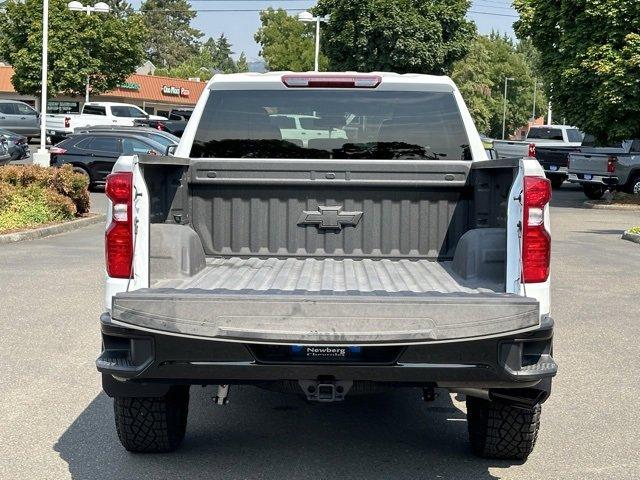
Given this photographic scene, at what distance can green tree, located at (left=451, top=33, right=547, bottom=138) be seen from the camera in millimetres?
103000

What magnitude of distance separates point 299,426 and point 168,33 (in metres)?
152

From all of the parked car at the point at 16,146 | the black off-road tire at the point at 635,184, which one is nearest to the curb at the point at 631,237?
the black off-road tire at the point at 635,184

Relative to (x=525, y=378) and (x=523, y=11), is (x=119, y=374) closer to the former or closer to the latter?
(x=525, y=378)

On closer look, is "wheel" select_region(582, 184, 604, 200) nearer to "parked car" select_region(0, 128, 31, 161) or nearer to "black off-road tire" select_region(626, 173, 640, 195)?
"black off-road tire" select_region(626, 173, 640, 195)

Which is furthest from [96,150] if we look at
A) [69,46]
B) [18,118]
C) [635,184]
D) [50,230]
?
[69,46]

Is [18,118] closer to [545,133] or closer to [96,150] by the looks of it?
[96,150]

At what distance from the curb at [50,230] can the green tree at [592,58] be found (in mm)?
13210

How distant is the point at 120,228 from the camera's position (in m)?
5.01

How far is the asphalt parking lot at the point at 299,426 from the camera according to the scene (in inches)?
218

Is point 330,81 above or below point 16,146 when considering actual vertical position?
above

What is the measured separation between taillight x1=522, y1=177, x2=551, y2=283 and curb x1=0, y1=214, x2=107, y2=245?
42.3 feet

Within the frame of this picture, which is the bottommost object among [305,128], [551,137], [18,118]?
[305,128]

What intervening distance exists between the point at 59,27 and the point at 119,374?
4921 cm

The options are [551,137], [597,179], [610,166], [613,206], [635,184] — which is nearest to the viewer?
[613,206]
